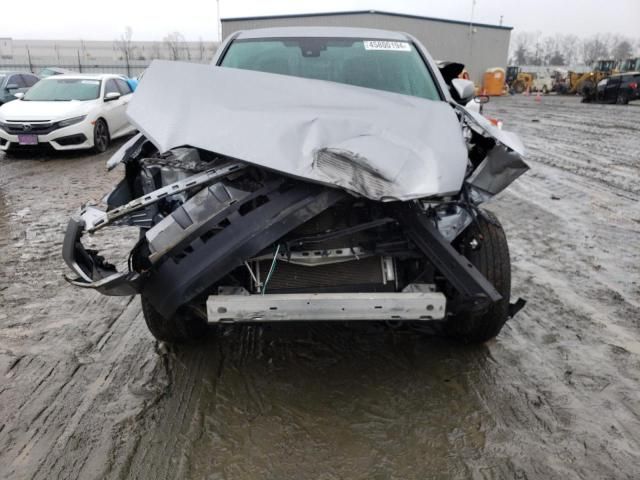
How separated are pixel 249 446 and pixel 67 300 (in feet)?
7.70

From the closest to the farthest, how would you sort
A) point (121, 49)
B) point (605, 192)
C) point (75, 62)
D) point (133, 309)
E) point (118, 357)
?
point (118, 357), point (133, 309), point (605, 192), point (75, 62), point (121, 49)

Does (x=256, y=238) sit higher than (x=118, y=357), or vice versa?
(x=256, y=238)

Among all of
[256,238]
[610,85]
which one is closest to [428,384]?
[256,238]

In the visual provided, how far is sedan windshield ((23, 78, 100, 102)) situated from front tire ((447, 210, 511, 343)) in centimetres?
1018

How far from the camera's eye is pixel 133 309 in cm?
394

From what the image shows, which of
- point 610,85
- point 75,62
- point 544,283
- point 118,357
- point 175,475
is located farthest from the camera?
point 75,62

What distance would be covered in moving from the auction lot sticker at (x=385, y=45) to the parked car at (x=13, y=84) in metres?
12.9

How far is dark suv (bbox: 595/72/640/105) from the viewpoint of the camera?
26250 millimetres

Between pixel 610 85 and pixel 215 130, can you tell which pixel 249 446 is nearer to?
pixel 215 130

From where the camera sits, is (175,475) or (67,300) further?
(67,300)

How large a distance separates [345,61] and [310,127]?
1.78 meters

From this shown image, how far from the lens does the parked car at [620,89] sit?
26.2 metres

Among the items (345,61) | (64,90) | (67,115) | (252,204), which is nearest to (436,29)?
(64,90)

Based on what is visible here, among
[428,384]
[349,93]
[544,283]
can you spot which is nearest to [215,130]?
[349,93]
